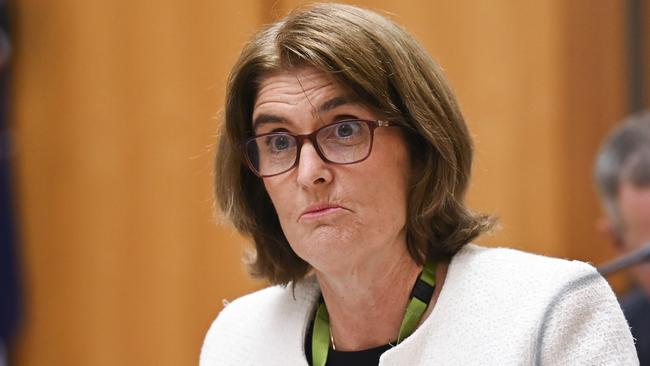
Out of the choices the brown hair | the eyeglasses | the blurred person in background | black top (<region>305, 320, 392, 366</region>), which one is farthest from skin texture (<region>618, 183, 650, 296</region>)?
the eyeglasses

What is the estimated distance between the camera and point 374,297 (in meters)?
1.55

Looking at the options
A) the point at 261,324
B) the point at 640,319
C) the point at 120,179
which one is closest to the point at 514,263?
the point at 261,324

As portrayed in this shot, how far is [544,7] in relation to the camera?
3.16m

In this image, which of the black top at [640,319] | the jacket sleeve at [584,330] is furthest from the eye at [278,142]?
the black top at [640,319]

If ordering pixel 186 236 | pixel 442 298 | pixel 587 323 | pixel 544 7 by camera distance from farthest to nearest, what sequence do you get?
pixel 186 236 < pixel 544 7 < pixel 442 298 < pixel 587 323

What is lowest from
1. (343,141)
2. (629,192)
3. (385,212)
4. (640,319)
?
(640,319)

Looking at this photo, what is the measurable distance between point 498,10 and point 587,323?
1972 mm

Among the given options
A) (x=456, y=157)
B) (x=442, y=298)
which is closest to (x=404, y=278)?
(x=442, y=298)

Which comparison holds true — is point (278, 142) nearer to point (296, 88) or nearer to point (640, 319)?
point (296, 88)

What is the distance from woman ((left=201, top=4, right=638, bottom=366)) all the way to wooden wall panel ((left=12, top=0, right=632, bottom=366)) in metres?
1.54

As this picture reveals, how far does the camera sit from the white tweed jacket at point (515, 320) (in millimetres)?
1356

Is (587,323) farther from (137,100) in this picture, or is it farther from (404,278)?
(137,100)

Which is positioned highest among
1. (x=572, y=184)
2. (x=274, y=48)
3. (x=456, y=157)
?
(x=274, y=48)

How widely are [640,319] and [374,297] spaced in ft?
3.65
